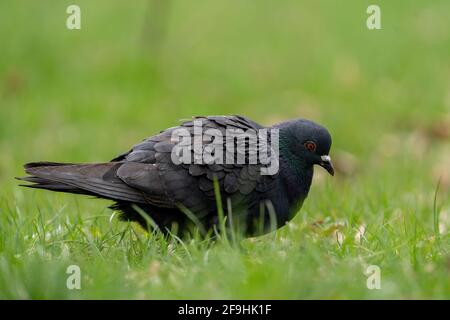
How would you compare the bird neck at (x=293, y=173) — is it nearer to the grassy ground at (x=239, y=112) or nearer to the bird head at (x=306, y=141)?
the bird head at (x=306, y=141)

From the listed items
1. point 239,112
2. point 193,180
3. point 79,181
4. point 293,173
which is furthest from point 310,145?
point 239,112

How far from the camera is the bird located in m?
4.66

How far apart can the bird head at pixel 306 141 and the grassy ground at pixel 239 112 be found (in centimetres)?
45

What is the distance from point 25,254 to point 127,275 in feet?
2.03

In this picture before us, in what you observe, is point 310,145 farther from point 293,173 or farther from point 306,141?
point 293,173

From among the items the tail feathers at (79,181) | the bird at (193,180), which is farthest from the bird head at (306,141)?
the tail feathers at (79,181)

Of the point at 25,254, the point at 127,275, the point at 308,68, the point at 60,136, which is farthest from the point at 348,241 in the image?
the point at 308,68

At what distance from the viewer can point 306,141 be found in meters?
5.00

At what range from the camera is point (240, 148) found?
470 cm

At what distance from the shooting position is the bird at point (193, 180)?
184 inches

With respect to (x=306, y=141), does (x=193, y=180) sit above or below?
below

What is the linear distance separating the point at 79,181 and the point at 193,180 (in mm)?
678

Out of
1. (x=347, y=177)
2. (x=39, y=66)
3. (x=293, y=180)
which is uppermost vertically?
(x=39, y=66)
